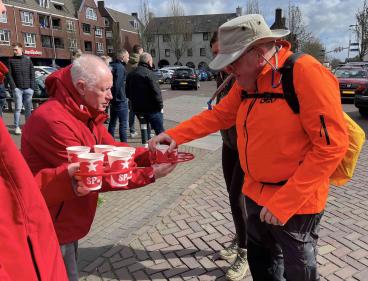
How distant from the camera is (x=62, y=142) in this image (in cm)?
201

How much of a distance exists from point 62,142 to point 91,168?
1.14 ft

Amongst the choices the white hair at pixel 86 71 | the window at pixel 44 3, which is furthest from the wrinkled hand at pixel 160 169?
the window at pixel 44 3

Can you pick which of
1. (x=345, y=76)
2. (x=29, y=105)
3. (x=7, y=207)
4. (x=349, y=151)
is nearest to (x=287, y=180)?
(x=349, y=151)

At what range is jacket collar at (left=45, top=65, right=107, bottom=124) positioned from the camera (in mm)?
2131

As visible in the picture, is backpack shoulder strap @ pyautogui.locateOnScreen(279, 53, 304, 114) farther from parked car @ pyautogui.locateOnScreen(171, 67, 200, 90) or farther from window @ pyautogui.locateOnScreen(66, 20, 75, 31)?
window @ pyautogui.locateOnScreen(66, 20, 75, 31)

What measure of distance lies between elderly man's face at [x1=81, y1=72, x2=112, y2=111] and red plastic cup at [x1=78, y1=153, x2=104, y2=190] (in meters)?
0.48

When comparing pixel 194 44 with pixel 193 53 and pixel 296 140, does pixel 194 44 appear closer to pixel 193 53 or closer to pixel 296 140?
pixel 193 53

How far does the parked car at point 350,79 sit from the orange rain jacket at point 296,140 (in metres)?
15.3

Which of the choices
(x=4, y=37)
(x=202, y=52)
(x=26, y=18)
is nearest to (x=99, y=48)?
(x=26, y=18)

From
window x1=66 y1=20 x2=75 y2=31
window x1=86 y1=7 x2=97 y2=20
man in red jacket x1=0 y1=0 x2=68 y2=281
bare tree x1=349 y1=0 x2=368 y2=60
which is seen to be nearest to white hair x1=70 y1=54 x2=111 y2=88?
man in red jacket x1=0 y1=0 x2=68 y2=281

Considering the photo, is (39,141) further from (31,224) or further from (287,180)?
(287,180)

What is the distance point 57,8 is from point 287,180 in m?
64.8

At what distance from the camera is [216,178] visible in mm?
5965

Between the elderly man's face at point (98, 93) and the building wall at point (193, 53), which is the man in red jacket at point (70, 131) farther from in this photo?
the building wall at point (193, 53)
